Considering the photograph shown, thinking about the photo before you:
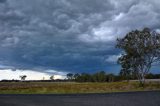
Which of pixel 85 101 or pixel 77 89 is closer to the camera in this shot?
pixel 85 101

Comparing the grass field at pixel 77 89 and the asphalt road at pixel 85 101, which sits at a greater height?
the grass field at pixel 77 89

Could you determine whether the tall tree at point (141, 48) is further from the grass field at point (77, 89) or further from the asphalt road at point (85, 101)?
the asphalt road at point (85, 101)

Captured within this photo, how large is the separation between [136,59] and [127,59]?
337cm

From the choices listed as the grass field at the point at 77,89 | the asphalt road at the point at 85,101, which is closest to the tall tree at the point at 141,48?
the grass field at the point at 77,89

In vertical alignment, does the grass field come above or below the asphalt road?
above

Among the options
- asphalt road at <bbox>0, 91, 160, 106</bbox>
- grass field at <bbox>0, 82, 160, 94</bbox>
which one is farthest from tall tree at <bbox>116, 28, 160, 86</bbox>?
asphalt road at <bbox>0, 91, 160, 106</bbox>

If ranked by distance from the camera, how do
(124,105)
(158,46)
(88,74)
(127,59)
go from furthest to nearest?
(88,74) → (127,59) → (158,46) → (124,105)

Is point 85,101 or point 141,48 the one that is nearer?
point 85,101

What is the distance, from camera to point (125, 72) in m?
74.4

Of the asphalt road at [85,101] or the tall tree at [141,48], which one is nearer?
the asphalt road at [85,101]

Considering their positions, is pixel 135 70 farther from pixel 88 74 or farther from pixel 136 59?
pixel 88 74

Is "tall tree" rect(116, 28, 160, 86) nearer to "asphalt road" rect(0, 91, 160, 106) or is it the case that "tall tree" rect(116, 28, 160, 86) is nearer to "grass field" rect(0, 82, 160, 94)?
"grass field" rect(0, 82, 160, 94)

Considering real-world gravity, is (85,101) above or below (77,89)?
below

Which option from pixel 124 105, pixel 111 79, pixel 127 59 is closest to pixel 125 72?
pixel 127 59
